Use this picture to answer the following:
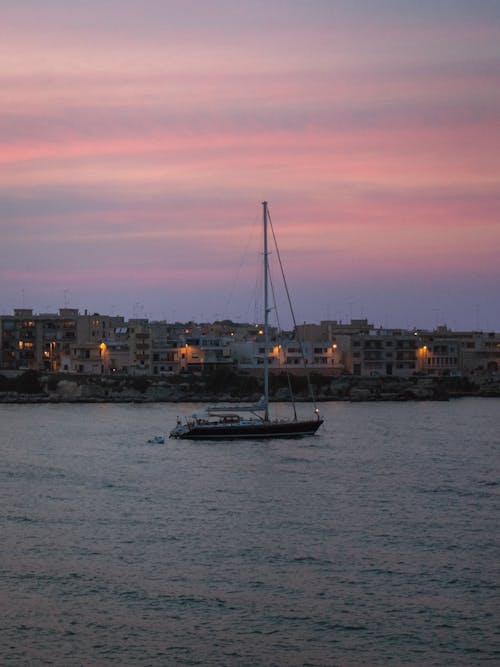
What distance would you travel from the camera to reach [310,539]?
1160 inches

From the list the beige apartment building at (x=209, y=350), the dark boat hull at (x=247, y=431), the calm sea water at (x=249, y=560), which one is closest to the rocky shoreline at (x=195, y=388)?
the beige apartment building at (x=209, y=350)

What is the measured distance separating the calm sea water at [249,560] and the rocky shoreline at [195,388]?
51.9 m

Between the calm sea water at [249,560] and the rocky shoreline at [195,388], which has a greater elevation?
the rocky shoreline at [195,388]

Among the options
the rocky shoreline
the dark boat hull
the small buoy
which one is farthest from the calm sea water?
the rocky shoreline

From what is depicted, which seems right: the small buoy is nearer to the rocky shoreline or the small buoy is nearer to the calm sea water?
the calm sea water

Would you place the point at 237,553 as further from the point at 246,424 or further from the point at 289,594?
the point at 246,424

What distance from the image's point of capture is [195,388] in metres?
107

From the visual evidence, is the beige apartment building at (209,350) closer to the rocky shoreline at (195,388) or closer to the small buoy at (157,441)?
the rocky shoreline at (195,388)

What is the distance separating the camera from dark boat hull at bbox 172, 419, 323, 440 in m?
55.8

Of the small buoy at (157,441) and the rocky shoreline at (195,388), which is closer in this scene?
the small buoy at (157,441)

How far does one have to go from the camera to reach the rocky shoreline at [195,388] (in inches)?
4050

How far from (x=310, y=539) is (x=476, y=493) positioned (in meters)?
11.0

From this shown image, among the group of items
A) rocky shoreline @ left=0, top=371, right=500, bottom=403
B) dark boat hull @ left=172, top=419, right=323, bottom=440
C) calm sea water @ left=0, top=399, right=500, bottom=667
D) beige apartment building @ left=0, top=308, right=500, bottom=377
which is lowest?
calm sea water @ left=0, top=399, right=500, bottom=667

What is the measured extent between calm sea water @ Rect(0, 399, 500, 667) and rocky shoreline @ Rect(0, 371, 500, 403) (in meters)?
51.9
